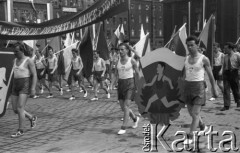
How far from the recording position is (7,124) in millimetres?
8523

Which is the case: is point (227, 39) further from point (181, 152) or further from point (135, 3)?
point (181, 152)

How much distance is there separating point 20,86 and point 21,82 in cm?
9

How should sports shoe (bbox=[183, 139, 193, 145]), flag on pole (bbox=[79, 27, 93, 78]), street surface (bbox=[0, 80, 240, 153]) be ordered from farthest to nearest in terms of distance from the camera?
flag on pole (bbox=[79, 27, 93, 78]) → street surface (bbox=[0, 80, 240, 153]) → sports shoe (bbox=[183, 139, 193, 145])

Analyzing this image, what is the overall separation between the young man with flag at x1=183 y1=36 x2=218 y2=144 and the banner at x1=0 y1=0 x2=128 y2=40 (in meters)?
1.81

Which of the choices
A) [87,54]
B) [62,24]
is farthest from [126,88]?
[87,54]

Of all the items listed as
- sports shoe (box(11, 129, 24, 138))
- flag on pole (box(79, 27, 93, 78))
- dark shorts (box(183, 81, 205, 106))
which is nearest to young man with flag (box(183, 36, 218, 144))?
dark shorts (box(183, 81, 205, 106))

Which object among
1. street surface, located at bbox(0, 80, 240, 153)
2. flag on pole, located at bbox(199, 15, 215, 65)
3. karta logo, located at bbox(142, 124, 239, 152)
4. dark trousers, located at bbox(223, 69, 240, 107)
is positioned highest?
flag on pole, located at bbox(199, 15, 215, 65)

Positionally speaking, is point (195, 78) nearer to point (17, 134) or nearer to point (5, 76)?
point (17, 134)

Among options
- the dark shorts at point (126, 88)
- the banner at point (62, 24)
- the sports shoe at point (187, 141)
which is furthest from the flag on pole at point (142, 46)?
the sports shoe at point (187, 141)

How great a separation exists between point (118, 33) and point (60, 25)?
10568 mm

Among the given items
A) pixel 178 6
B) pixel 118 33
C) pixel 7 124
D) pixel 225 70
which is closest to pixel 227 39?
pixel 178 6

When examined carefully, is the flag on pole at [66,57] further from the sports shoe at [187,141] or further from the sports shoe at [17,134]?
the sports shoe at [187,141]

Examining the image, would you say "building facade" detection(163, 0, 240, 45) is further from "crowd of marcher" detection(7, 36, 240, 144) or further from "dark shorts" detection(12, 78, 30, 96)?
"dark shorts" detection(12, 78, 30, 96)

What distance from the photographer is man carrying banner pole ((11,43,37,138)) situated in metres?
7.21
